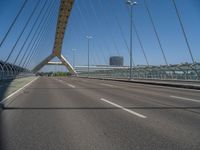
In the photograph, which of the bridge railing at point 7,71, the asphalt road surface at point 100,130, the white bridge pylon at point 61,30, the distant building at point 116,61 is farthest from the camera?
the distant building at point 116,61

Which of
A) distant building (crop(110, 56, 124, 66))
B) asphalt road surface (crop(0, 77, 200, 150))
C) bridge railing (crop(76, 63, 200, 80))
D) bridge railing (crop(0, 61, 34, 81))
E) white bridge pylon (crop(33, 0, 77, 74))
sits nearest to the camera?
asphalt road surface (crop(0, 77, 200, 150))

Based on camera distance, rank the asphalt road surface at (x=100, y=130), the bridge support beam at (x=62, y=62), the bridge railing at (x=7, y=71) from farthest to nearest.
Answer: the bridge support beam at (x=62, y=62)
the bridge railing at (x=7, y=71)
the asphalt road surface at (x=100, y=130)

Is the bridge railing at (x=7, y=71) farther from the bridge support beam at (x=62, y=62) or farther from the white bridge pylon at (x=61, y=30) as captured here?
the bridge support beam at (x=62, y=62)

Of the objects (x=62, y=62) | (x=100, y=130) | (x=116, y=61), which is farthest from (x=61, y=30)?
(x=100, y=130)

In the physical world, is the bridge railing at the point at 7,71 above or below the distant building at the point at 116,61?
below

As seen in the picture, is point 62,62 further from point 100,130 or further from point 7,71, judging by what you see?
point 100,130

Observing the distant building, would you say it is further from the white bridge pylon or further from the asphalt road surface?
the asphalt road surface

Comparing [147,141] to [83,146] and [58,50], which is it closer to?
[83,146]

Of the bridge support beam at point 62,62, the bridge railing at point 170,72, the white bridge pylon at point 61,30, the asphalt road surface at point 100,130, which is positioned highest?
the white bridge pylon at point 61,30

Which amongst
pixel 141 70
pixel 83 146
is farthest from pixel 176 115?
pixel 141 70

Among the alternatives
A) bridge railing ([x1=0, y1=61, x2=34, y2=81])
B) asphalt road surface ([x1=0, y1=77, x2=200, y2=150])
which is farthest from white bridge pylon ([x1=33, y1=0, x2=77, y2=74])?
asphalt road surface ([x1=0, y1=77, x2=200, y2=150])

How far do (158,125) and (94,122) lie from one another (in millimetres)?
1516

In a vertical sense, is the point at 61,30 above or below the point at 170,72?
above

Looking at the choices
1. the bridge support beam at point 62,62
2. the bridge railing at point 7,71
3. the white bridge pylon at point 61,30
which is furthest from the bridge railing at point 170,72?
the bridge support beam at point 62,62
